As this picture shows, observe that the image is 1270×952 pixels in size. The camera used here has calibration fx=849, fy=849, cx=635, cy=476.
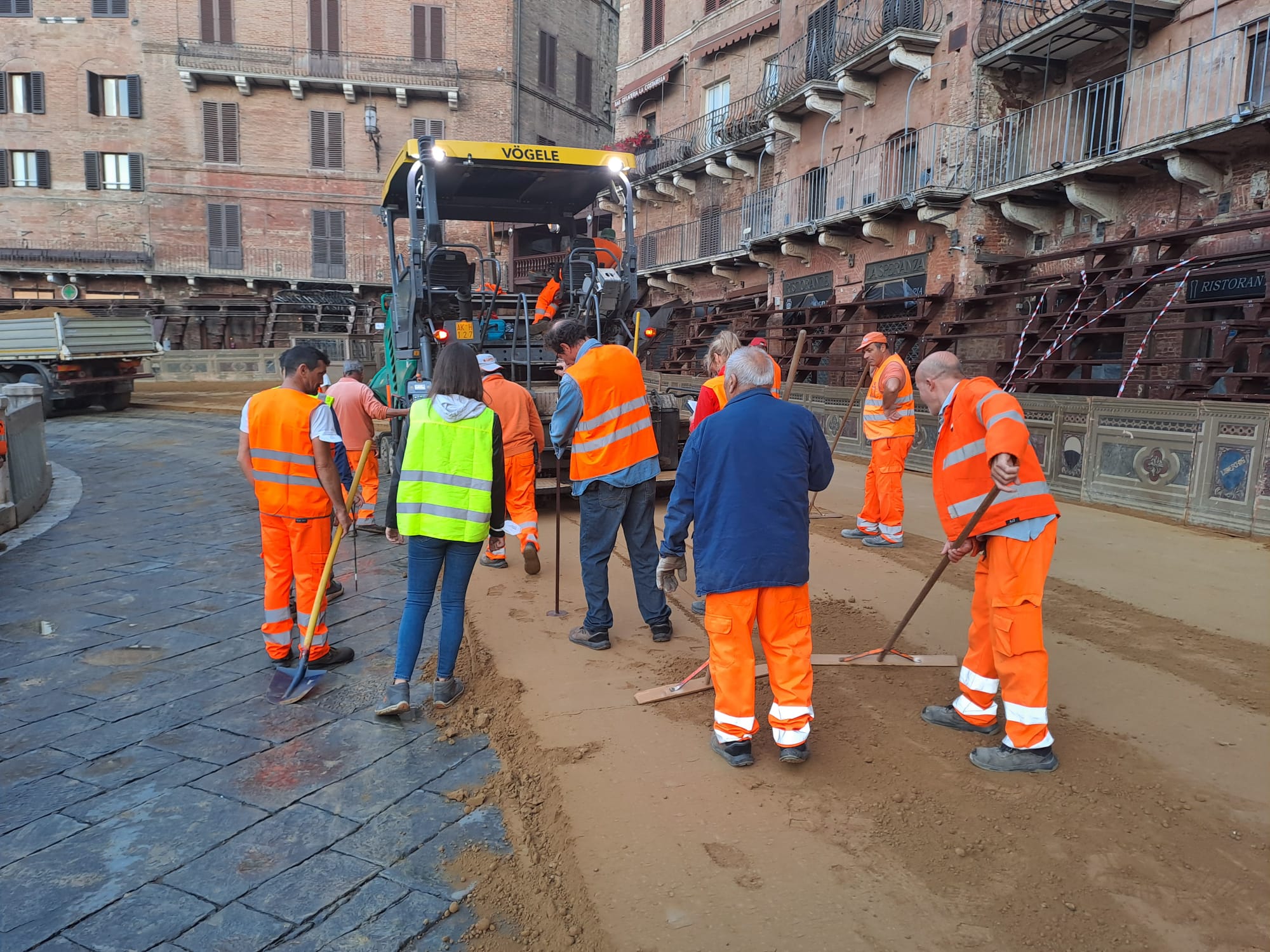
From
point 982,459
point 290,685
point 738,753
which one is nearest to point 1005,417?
point 982,459

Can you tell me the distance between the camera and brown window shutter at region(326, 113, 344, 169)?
3048 cm

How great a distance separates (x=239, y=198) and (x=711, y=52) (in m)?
17.7

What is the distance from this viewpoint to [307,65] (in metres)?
29.8

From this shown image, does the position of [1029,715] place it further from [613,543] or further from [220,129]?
[220,129]

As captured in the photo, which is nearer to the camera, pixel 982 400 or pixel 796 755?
pixel 796 755

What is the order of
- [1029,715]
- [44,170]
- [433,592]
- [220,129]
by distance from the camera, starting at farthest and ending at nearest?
[220,129], [44,170], [433,592], [1029,715]

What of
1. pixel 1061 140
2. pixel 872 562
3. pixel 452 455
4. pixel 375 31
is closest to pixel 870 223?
pixel 1061 140

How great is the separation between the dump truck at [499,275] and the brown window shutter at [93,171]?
27.8 metres

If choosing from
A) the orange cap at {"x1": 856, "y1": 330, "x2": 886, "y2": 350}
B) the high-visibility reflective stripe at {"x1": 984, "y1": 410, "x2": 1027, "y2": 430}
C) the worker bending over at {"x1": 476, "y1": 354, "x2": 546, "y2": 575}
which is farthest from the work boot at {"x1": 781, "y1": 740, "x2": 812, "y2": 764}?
the orange cap at {"x1": 856, "y1": 330, "x2": 886, "y2": 350}

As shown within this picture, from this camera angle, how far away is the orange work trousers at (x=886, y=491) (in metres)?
7.00

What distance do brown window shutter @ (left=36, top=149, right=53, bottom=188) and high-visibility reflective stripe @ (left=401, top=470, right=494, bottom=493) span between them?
3435 cm

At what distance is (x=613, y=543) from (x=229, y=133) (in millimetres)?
31868

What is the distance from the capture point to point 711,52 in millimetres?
23844

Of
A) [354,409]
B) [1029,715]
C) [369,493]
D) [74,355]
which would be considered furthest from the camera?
[74,355]
